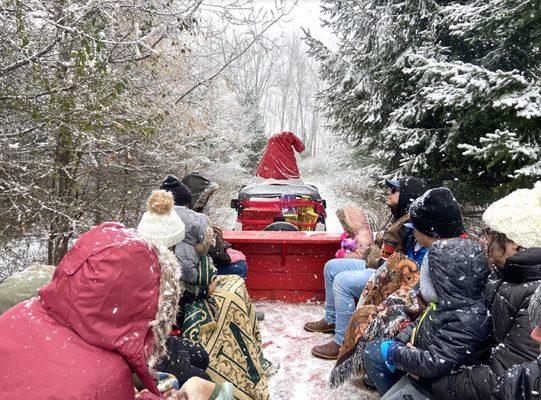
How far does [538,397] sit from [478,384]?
0.61 m

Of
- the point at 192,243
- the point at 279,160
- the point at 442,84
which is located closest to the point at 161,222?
the point at 192,243

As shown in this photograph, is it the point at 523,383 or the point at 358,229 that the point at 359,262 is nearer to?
the point at 358,229

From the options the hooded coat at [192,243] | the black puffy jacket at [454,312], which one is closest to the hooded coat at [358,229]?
the hooded coat at [192,243]

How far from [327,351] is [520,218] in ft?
7.11

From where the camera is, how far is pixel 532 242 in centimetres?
202

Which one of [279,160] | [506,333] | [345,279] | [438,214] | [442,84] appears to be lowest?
[345,279]

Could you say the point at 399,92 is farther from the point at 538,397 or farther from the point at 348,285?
the point at 538,397

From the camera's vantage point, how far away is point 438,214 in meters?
2.56

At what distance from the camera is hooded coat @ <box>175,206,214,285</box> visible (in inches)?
107

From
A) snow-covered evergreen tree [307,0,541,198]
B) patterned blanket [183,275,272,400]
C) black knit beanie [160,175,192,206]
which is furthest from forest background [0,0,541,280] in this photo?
patterned blanket [183,275,272,400]

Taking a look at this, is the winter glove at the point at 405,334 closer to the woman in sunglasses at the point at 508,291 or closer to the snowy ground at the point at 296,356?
the woman in sunglasses at the point at 508,291

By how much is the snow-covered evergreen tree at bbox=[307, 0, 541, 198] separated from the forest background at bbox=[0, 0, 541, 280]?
1.3 inches

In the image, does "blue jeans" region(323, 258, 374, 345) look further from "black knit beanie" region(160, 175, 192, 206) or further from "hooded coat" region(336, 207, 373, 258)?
"black knit beanie" region(160, 175, 192, 206)

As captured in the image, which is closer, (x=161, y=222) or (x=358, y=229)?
(x=161, y=222)
